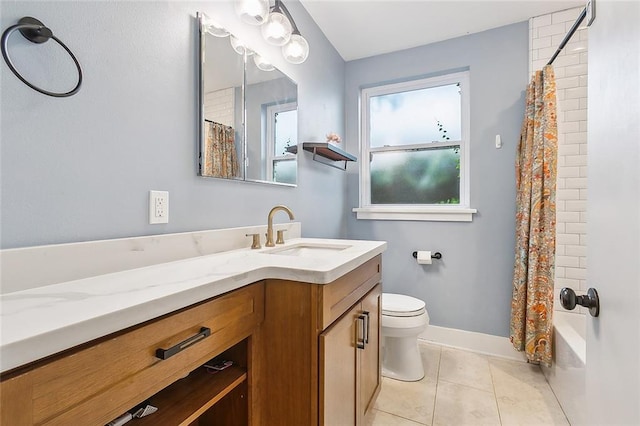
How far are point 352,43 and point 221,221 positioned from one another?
1995 millimetres

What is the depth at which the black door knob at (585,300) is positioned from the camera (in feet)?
2.38

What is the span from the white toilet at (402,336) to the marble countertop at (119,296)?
35.8 inches

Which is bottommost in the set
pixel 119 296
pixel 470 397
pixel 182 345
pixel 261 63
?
pixel 470 397

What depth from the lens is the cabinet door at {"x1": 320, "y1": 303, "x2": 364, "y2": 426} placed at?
0.94 meters

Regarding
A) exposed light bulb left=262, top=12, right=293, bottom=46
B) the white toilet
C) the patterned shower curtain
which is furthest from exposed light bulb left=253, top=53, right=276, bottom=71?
the patterned shower curtain

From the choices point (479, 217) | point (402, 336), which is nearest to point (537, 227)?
point (479, 217)

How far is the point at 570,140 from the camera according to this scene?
2082mm

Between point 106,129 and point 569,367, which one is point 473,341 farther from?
point 106,129

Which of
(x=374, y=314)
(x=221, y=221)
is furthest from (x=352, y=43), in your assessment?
(x=374, y=314)

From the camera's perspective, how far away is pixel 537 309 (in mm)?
1914

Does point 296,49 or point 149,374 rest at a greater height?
point 296,49

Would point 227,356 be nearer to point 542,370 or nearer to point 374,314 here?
point 374,314

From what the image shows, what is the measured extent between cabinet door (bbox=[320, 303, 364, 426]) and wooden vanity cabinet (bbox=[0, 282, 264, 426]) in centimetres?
23

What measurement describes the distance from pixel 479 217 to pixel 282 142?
5.36 ft
